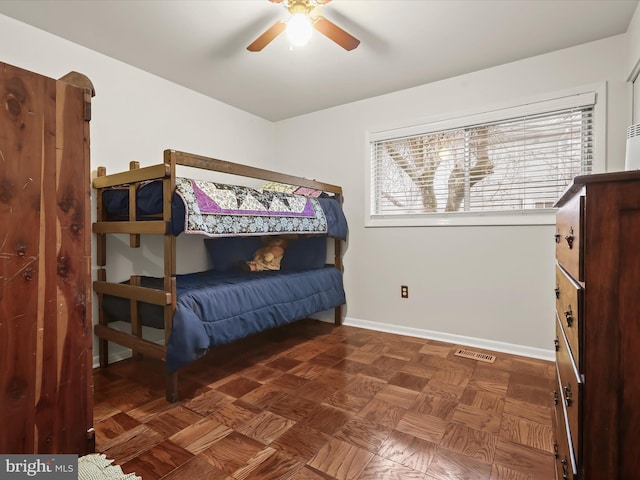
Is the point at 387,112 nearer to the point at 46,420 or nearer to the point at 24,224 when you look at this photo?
the point at 24,224

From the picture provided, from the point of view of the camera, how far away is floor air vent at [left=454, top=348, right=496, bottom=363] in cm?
238

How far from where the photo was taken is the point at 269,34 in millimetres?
1787

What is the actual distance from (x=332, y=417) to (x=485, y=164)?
215 centimetres

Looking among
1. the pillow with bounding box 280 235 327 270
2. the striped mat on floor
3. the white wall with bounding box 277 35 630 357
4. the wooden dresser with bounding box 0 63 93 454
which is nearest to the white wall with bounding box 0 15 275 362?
the pillow with bounding box 280 235 327 270

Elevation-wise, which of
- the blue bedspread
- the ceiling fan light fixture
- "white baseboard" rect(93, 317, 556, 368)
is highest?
the ceiling fan light fixture

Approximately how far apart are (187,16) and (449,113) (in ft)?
6.53

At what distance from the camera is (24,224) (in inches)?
44.3

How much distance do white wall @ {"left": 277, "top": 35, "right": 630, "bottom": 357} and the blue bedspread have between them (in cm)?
63

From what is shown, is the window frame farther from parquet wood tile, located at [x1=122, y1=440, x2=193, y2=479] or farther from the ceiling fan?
parquet wood tile, located at [x1=122, y1=440, x2=193, y2=479]

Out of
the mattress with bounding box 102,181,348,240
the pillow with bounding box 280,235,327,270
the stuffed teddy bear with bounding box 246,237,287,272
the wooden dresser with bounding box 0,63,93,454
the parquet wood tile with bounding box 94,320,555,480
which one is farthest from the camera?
the pillow with bounding box 280,235,327,270

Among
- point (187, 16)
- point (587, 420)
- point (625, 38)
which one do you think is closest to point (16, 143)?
point (187, 16)

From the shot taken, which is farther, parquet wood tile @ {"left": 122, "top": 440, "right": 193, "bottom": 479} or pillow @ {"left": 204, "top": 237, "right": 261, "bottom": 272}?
pillow @ {"left": 204, "top": 237, "right": 261, "bottom": 272}

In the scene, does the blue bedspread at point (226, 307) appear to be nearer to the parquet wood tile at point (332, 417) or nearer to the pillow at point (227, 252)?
the pillow at point (227, 252)

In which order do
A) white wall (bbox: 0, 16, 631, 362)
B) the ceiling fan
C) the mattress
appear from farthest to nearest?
white wall (bbox: 0, 16, 631, 362) → the mattress → the ceiling fan
